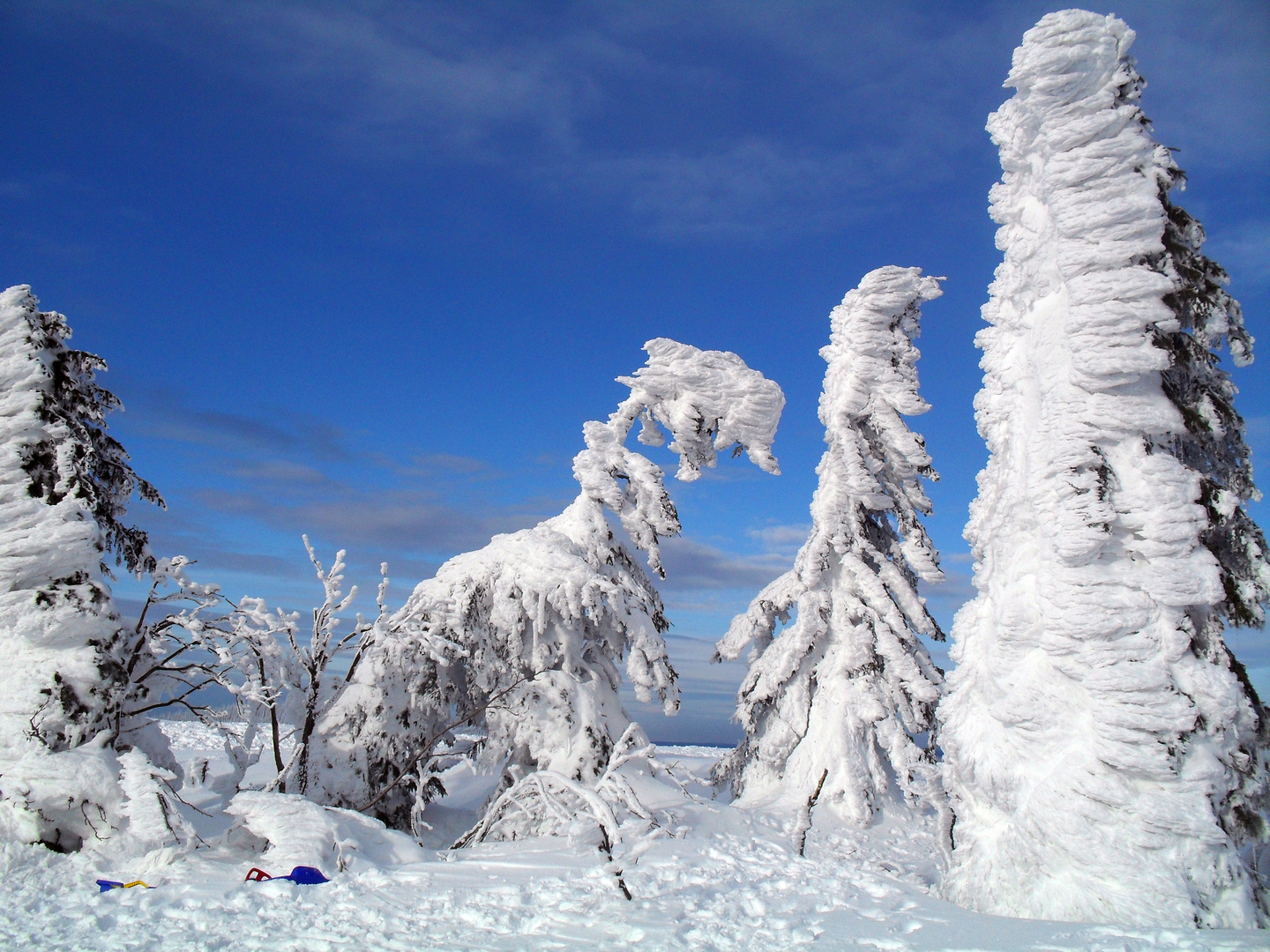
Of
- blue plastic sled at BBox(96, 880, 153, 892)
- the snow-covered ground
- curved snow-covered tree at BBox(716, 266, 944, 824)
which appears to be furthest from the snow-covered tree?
blue plastic sled at BBox(96, 880, 153, 892)

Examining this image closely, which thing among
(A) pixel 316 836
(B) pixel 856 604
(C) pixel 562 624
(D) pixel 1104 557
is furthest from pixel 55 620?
(B) pixel 856 604

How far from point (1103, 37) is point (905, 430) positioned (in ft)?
23.2

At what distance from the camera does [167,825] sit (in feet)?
24.2

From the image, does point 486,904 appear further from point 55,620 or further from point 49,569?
point 49,569

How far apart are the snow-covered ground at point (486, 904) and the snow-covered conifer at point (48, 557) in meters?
1.43

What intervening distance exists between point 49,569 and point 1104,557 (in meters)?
10.9

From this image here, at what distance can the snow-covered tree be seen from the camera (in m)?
11.6

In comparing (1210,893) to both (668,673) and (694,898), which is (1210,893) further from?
(668,673)

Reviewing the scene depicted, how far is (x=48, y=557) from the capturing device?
8.27m

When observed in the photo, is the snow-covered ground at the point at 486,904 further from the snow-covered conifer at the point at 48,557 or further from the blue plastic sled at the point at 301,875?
the snow-covered conifer at the point at 48,557

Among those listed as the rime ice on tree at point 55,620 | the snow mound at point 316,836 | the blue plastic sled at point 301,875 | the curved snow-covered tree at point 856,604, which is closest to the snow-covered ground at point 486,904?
the snow mound at point 316,836

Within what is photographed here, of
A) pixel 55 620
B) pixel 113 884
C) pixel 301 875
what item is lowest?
pixel 113 884

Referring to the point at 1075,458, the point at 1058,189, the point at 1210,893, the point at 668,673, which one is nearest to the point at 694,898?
the point at 1210,893

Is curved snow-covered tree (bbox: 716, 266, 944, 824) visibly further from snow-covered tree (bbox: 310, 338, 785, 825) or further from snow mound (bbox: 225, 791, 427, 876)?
snow mound (bbox: 225, 791, 427, 876)
